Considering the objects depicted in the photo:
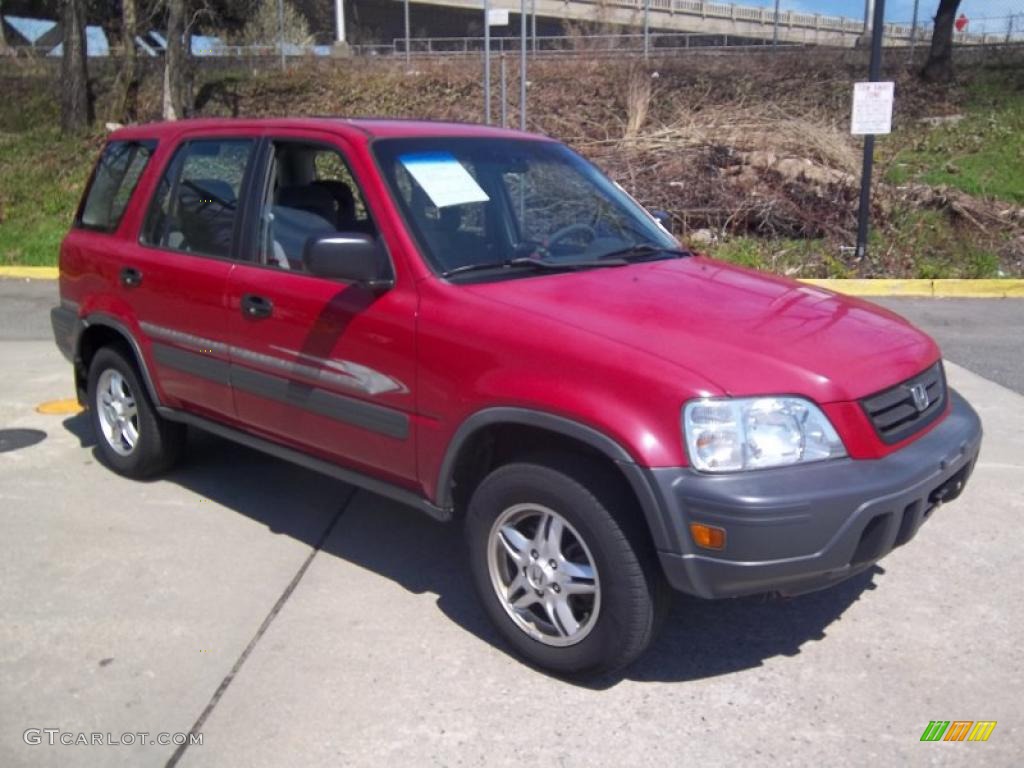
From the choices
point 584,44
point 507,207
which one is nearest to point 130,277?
point 507,207

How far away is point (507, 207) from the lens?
4.20 m

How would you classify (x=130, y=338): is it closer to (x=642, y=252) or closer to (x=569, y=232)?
(x=569, y=232)

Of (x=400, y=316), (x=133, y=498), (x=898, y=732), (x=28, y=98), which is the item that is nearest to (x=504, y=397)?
(x=400, y=316)

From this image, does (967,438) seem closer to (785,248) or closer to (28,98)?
(785,248)

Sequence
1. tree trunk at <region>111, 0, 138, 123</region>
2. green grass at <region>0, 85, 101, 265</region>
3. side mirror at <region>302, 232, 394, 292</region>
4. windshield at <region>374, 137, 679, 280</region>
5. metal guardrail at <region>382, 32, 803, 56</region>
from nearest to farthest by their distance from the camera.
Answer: side mirror at <region>302, 232, 394, 292</region> < windshield at <region>374, 137, 679, 280</region> < green grass at <region>0, 85, 101, 265</region> < tree trunk at <region>111, 0, 138, 123</region> < metal guardrail at <region>382, 32, 803, 56</region>

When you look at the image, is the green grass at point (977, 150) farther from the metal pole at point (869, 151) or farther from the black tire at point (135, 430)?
the black tire at point (135, 430)

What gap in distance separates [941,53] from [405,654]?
1833 centimetres

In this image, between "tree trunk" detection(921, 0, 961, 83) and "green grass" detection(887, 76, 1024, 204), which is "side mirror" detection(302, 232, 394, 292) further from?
"tree trunk" detection(921, 0, 961, 83)

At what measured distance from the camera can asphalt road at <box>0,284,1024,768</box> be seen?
3.11m

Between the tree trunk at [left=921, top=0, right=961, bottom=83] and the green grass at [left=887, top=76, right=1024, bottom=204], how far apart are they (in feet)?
2.12

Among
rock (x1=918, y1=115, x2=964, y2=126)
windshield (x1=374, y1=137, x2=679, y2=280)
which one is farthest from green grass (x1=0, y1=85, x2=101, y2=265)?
rock (x1=918, y1=115, x2=964, y2=126)

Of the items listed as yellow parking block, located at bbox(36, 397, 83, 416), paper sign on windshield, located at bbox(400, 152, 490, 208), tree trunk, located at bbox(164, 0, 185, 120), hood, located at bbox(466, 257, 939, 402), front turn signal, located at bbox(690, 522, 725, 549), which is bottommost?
yellow parking block, located at bbox(36, 397, 83, 416)

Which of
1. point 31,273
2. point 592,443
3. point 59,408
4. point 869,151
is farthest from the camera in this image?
point 31,273

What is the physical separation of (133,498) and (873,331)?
3.70 m
